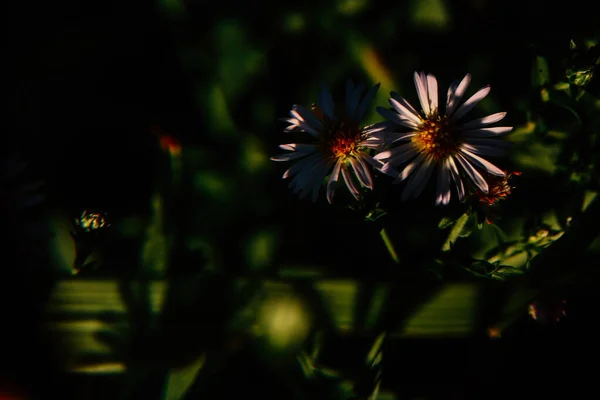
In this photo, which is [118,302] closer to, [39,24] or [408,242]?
[408,242]

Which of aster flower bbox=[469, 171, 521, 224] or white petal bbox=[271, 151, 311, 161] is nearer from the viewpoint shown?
aster flower bbox=[469, 171, 521, 224]

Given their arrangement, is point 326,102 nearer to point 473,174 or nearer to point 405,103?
point 405,103

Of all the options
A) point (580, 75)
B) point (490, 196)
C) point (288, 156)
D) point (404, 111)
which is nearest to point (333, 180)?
point (288, 156)

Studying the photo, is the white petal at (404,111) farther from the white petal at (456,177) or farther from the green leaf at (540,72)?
the green leaf at (540,72)

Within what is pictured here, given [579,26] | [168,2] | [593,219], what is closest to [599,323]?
[593,219]

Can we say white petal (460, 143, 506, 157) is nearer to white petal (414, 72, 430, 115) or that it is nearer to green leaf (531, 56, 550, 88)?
white petal (414, 72, 430, 115)

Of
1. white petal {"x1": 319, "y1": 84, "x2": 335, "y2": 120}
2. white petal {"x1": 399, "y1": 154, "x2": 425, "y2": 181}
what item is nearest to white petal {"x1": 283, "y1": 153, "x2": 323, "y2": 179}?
white petal {"x1": 319, "y1": 84, "x2": 335, "y2": 120}
